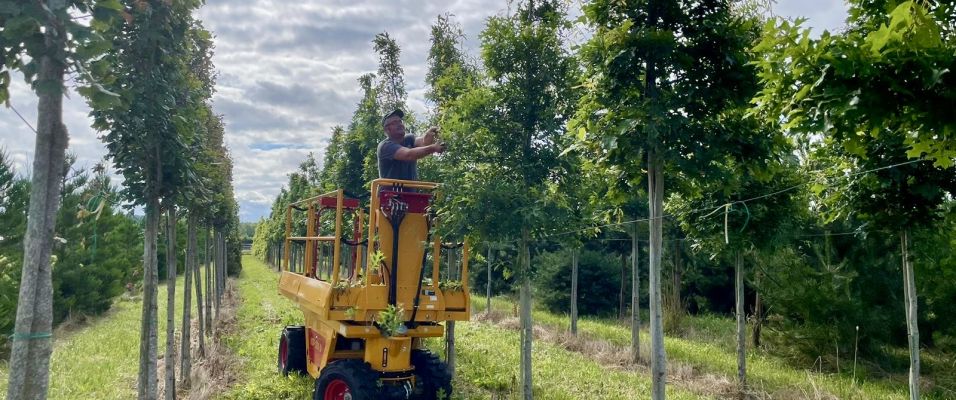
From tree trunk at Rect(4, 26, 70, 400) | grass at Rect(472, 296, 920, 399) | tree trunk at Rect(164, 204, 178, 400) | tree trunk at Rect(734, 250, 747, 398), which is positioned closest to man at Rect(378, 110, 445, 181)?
tree trunk at Rect(164, 204, 178, 400)

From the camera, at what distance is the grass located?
8.51 meters

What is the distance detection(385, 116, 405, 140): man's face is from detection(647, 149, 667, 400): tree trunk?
132 inches

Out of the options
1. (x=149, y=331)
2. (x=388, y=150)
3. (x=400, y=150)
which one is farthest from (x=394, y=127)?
(x=149, y=331)

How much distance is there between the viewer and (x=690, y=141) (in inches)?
210

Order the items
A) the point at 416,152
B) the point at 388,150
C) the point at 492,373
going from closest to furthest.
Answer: the point at 416,152 → the point at 388,150 → the point at 492,373

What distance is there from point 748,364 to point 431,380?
6.78m

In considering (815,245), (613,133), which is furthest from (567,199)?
(815,245)

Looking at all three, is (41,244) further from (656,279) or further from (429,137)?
(656,279)

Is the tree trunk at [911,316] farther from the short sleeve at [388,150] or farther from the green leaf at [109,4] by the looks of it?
the green leaf at [109,4]

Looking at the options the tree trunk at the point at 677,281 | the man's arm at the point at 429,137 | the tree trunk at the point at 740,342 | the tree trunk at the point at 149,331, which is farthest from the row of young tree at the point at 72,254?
the tree trunk at the point at 677,281

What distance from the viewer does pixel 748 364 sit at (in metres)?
10.9

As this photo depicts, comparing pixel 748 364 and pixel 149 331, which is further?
pixel 748 364

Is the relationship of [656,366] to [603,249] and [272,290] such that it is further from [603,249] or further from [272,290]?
[272,290]

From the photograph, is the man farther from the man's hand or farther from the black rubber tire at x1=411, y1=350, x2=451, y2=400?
the black rubber tire at x1=411, y1=350, x2=451, y2=400
